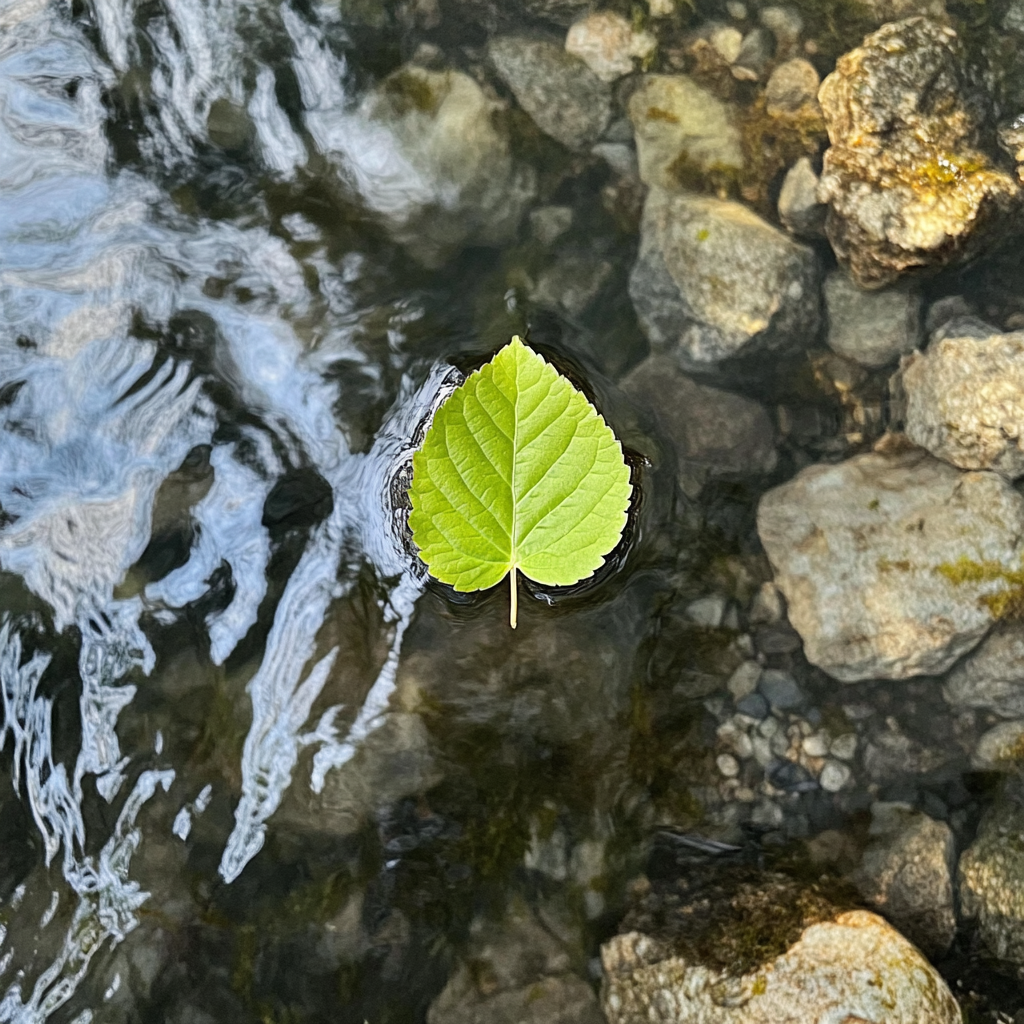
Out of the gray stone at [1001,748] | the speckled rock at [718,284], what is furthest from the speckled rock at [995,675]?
the speckled rock at [718,284]

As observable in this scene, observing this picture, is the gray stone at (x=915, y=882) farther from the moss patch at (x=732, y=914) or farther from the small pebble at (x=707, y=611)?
the small pebble at (x=707, y=611)

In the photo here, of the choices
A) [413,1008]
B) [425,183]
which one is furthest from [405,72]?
[413,1008]

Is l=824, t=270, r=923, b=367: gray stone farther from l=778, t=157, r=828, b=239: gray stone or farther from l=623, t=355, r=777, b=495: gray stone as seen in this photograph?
l=623, t=355, r=777, b=495: gray stone

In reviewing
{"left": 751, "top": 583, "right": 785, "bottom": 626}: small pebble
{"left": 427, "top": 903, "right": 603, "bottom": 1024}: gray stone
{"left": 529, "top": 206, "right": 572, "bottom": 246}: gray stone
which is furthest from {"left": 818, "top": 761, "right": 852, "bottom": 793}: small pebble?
{"left": 529, "top": 206, "right": 572, "bottom": 246}: gray stone

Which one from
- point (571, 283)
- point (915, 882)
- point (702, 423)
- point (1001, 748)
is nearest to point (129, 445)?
point (571, 283)

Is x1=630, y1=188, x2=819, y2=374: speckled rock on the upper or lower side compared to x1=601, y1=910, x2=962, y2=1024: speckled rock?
upper

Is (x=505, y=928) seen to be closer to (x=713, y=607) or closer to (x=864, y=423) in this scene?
(x=713, y=607)
